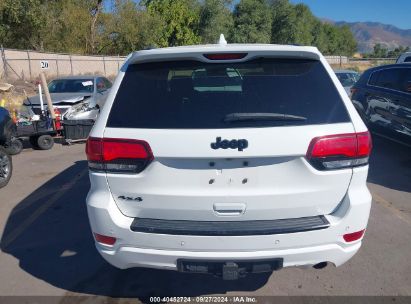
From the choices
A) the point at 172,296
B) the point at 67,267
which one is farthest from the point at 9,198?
the point at 172,296

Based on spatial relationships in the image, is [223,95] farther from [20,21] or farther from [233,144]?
[20,21]

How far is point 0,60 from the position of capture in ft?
82.2

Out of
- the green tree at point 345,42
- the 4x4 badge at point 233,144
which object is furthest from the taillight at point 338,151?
the green tree at point 345,42

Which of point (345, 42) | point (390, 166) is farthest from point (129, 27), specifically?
point (345, 42)

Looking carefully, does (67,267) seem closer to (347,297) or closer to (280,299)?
(280,299)

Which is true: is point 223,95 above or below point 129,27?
above

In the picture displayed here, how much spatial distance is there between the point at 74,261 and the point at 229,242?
80.6 inches

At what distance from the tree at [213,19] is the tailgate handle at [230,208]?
201ft

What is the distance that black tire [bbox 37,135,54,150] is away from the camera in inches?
380

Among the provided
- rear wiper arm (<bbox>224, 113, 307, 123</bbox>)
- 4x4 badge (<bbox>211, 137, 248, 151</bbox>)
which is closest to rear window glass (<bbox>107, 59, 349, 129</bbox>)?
rear wiper arm (<bbox>224, 113, 307, 123</bbox>)

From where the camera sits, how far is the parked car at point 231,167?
8.41 feet

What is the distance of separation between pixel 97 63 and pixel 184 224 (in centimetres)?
3963

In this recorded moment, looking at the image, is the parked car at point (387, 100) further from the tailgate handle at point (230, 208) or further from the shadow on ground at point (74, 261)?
the tailgate handle at point (230, 208)

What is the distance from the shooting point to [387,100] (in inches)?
301
